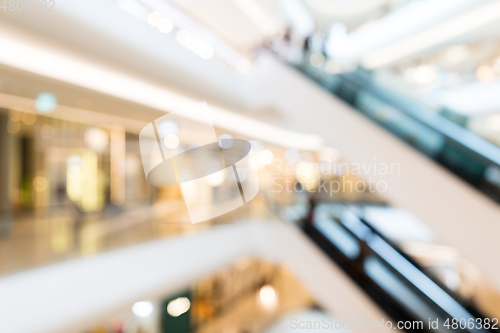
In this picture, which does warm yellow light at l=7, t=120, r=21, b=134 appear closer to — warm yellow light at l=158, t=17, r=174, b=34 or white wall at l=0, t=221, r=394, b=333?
warm yellow light at l=158, t=17, r=174, b=34

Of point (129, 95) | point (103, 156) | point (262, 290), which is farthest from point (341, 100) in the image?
point (262, 290)

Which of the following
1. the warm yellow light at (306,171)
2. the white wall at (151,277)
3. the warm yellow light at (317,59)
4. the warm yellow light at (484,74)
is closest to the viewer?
the white wall at (151,277)

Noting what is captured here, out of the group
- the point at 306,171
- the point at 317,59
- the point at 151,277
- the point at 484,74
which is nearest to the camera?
the point at 151,277

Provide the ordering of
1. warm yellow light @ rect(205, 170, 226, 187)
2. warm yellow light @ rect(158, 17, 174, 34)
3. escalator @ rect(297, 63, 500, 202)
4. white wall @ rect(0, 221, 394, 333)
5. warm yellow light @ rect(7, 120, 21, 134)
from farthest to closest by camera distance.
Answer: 1. warm yellow light @ rect(205, 170, 226, 187)
2. warm yellow light @ rect(7, 120, 21, 134)
3. warm yellow light @ rect(158, 17, 174, 34)
4. escalator @ rect(297, 63, 500, 202)
5. white wall @ rect(0, 221, 394, 333)

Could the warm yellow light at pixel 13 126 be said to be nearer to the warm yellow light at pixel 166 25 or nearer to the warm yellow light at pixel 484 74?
the warm yellow light at pixel 166 25

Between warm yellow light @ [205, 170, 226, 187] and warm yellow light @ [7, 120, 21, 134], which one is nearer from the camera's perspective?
warm yellow light @ [7, 120, 21, 134]

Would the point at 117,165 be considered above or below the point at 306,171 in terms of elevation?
above

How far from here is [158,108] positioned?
5.63 metres

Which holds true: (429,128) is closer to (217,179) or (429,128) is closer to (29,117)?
(217,179)

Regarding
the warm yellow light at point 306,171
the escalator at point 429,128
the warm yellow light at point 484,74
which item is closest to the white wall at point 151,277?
the escalator at point 429,128

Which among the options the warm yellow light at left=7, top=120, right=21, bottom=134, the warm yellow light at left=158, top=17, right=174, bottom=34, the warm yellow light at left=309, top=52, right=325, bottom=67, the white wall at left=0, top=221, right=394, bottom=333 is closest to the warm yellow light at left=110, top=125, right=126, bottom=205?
the warm yellow light at left=7, top=120, right=21, bottom=134

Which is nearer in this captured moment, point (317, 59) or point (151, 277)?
point (151, 277)

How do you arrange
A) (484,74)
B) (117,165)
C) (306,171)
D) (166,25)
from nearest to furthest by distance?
(166,25) < (484,74) < (117,165) < (306,171)

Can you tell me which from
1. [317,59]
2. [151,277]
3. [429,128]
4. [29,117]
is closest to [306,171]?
[317,59]
